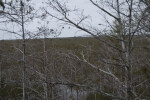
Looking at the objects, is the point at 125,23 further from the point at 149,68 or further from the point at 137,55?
the point at 149,68

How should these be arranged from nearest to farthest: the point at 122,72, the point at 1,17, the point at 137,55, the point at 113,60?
the point at 122,72 → the point at 113,60 → the point at 137,55 → the point at 1,17

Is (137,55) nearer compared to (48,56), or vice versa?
(137,55)

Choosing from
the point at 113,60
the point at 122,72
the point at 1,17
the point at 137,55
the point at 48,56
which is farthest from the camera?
the point at 48,56

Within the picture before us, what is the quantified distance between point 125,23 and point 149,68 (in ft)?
5.51

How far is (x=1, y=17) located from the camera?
23.8ft

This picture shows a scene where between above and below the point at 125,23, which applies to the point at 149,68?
below

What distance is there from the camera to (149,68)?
5035mm

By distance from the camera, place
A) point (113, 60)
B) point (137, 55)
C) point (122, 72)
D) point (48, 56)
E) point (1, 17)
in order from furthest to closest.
A: point (48, 56) < point (1, 17) < point (137, 55) < point (113, 60) < point (122, 72)

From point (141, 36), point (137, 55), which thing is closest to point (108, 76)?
point (137, 55)

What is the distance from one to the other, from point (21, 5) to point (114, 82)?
16.3 ft

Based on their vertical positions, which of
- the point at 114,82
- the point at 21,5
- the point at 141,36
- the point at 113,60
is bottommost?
the point at 114,82

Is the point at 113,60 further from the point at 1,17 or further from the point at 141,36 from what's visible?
the point at 1,17

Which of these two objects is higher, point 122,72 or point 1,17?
point 1,17

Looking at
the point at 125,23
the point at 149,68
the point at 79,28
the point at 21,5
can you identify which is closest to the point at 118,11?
the point at 125,23
